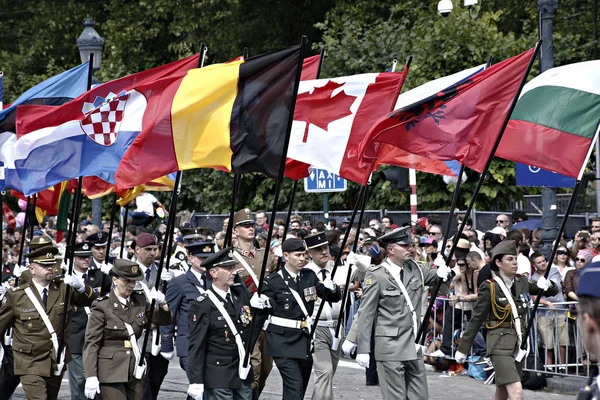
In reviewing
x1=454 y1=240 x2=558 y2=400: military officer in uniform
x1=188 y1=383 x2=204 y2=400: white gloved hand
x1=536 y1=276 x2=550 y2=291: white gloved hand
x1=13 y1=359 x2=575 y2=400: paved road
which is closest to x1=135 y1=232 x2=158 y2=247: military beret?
x1=13 y1=359 x2=575 y2=400: paved road

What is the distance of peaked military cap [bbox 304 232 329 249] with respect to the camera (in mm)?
11287

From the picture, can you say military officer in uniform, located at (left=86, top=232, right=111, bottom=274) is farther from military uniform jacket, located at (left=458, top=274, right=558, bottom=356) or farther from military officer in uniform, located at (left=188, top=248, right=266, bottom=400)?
military uniform jacket, located at (left=458, top=274, right=558, bottom=356)

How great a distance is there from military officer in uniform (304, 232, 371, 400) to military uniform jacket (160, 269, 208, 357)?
113 centimetres

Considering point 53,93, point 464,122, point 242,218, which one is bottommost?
point 242,218

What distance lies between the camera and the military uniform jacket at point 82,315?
11.4 meters

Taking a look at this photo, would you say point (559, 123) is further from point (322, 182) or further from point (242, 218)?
point (322, 182)

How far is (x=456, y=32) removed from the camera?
23.2m

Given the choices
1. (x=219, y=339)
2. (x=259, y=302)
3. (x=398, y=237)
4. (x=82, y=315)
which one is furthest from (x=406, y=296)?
(x=82, y=315)

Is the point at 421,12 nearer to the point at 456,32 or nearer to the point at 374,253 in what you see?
the point at 456,32

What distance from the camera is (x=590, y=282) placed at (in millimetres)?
4113

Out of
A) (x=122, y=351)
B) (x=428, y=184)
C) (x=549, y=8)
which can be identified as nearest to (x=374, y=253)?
(x=122, y=351)

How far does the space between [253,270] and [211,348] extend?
2.40m

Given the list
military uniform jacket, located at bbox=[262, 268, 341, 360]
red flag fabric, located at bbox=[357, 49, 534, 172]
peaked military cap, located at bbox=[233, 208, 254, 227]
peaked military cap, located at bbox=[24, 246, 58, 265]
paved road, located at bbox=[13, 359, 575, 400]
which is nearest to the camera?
red flag fabric, located at bbox=[357, 49, 534, 172]

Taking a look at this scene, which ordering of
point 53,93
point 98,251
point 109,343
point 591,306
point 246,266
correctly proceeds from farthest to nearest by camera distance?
point 98,251 → point 246,266 → point 53,93 → point 109,343 → point 591,306
